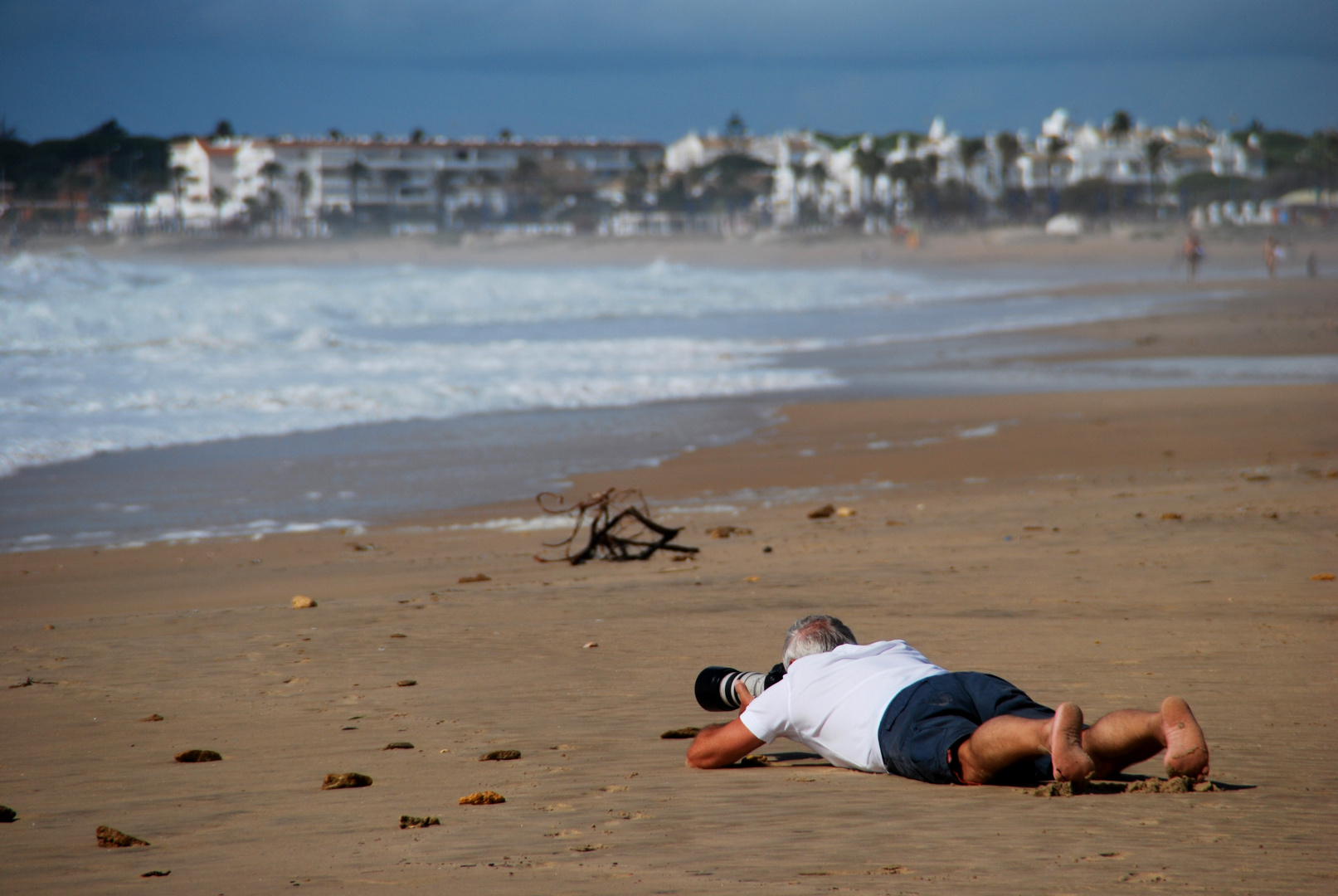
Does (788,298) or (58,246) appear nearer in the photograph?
(788,298)

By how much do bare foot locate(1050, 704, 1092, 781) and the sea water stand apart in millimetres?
6898

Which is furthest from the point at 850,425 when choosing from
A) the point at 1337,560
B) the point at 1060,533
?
the point at 1337,560

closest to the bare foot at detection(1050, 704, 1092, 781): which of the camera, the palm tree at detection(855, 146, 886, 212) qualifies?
the camera

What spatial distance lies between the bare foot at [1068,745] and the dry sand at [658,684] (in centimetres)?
12

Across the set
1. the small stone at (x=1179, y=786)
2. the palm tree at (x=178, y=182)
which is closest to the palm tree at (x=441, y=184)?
the palm tree at (x=178, y=182)

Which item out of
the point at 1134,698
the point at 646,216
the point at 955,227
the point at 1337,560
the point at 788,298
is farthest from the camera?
the point at 646,216

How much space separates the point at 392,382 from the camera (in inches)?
704

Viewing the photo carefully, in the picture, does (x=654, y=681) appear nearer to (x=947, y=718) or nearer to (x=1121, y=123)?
(x=947, y=718)

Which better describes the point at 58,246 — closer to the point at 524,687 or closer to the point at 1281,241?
the point at 1281,241

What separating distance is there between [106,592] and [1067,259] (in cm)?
6980

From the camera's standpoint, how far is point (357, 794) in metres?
3.65

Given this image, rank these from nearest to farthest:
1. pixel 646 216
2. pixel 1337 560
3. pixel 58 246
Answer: pixel 1337 560
pixel 58 246
pixel 646 216

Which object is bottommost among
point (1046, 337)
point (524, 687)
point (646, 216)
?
point (524, 687)

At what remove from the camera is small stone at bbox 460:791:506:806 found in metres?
3.51
